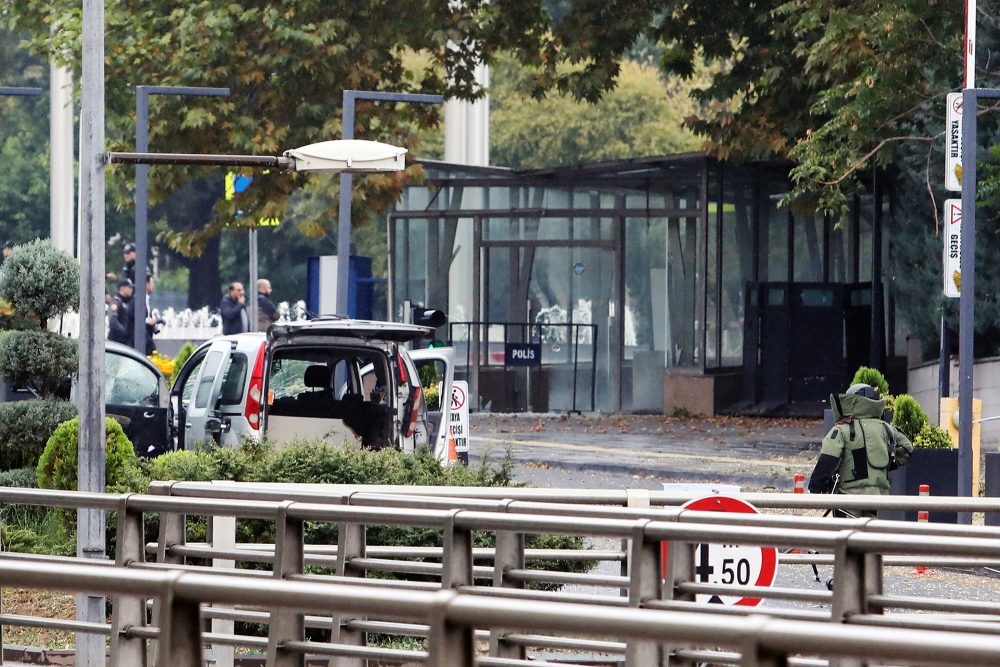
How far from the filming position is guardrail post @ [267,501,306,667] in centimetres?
572

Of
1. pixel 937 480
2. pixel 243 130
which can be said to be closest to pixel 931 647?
pixel 937 480

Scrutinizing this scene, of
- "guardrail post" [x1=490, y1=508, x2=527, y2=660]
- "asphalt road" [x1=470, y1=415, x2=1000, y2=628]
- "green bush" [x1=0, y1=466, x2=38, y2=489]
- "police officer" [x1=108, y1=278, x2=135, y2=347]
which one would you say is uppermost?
"police officer" [x1=108, y1=278, x2=135, y2=347]

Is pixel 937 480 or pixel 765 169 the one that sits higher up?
pixel 765 169

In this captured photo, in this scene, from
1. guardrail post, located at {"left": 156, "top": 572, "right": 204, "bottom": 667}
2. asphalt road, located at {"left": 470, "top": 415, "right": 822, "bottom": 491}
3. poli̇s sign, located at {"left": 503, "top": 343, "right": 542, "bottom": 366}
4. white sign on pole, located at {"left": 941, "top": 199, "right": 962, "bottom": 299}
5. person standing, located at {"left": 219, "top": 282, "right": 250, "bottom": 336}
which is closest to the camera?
guardrail post, located at {"left": 156, "top": 572, "right": 204, "bottom": 667}

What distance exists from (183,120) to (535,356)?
809 cm

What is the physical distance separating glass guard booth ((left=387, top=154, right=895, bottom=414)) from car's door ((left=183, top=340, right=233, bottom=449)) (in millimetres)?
16549

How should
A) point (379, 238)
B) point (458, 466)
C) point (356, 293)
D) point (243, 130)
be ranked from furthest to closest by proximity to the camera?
1. point (379, 238)
2. point (356, 293)
3. point (243, 130)
4. point (458, 466)

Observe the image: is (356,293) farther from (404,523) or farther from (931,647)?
(931,647)

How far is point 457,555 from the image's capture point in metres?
6.15

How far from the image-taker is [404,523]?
6.07 meters

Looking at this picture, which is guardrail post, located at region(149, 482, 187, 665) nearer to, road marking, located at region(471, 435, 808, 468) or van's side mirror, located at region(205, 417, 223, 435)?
van's side mirror, located at region(205, 417, 223, 435)

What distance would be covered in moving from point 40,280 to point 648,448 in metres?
11.1

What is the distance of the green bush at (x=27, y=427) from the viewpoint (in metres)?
15.9

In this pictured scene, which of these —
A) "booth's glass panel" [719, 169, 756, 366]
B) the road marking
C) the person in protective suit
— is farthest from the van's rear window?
"booth's glass panel" [719, 169, 756, 366]
